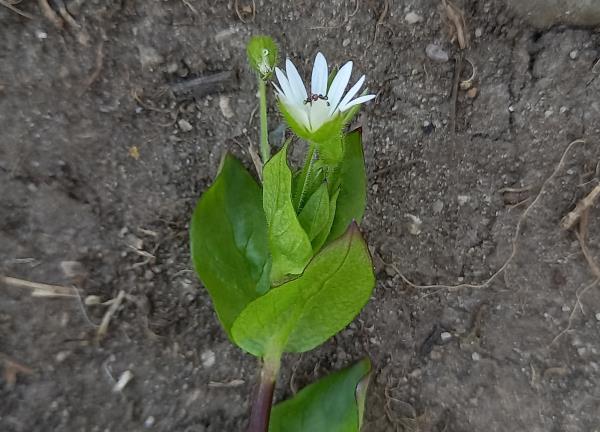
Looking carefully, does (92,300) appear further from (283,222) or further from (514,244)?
(514,244)

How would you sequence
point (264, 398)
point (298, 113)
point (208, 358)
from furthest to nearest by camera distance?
point (208, 358), point (264, 398), point (298, 113)

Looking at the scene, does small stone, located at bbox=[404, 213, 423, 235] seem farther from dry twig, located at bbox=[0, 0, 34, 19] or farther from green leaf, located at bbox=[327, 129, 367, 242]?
dry twig, located at bbox=[0, 0, 34, 19]

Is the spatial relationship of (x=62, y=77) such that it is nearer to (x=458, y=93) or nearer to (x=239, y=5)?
(x=239, y=5)

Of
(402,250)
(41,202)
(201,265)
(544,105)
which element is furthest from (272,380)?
(544,105)

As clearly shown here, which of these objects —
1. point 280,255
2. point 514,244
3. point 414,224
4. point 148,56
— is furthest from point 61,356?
point 514,244

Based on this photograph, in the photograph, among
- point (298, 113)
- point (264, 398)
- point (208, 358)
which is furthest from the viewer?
point (208, 358)

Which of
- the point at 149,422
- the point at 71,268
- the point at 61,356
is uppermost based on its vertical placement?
the point at 71,268

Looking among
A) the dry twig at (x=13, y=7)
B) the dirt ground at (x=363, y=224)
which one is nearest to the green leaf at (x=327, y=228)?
the dirt ground at (x=363, y=224)
